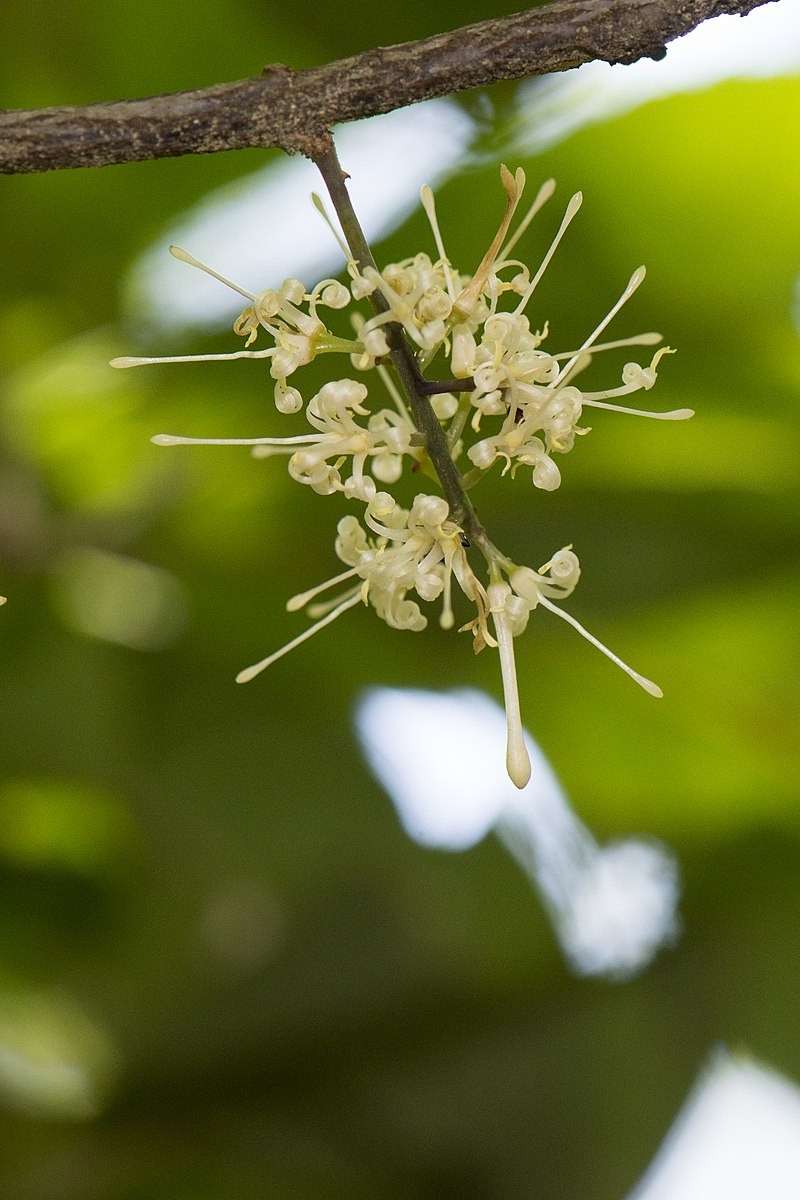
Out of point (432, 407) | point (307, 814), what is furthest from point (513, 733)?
point (307, 814)

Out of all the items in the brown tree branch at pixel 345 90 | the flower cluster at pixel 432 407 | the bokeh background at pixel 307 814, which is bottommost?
the bokeh background at pixel 307 814

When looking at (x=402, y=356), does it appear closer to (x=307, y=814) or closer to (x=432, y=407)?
(x=432, y=407)

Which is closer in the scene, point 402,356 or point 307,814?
point 402,356

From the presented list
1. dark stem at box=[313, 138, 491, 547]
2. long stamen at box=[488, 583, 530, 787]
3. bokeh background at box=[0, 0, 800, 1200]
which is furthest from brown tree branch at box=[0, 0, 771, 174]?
bokeh background at box=[0, 0, 800, 1200]

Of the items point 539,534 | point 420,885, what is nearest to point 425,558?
point 539,534

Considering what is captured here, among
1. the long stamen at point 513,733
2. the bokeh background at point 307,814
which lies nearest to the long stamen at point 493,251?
the long stamen at point 513,733

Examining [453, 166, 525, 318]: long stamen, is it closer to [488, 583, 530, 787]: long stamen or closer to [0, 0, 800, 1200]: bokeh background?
[488, 583, 530, 787]: long stamen

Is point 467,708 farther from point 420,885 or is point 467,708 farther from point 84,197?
point 84,197

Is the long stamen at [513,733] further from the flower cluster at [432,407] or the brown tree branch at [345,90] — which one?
the brown tree branch at [345,90]
